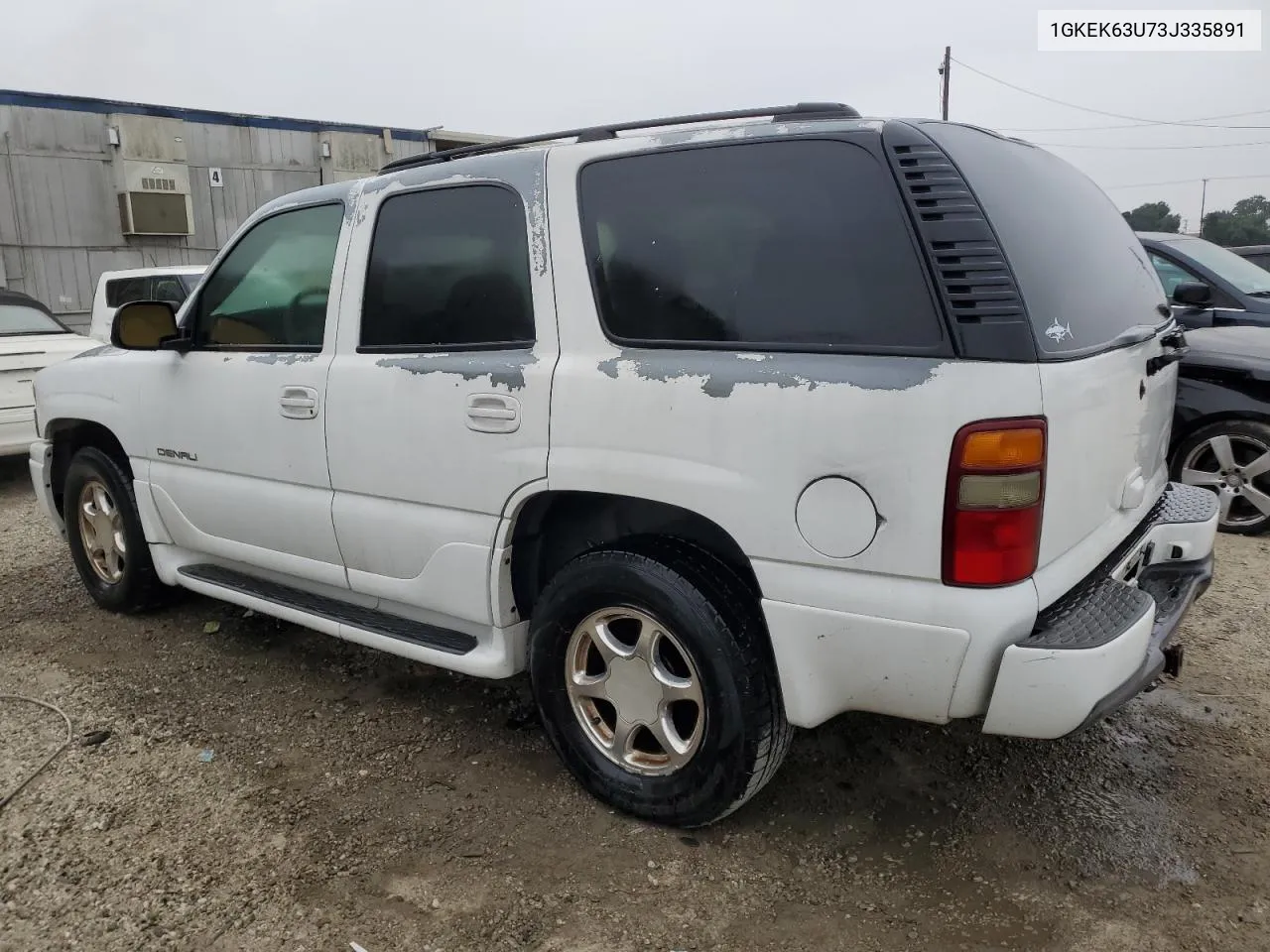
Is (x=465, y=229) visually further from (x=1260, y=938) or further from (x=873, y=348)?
(x=1260, y=938)

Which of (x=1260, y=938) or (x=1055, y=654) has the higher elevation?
(x=1055, y=654)

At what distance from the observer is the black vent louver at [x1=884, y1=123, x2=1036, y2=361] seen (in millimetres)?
2090

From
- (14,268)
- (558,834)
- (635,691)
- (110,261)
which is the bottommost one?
(558,834)

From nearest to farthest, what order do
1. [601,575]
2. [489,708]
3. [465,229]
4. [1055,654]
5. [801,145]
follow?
[1055,654]
[801,145]
[601,575]
[465,229]
[489,708]

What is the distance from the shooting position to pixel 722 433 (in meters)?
2.36

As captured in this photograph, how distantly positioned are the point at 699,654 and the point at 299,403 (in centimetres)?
172

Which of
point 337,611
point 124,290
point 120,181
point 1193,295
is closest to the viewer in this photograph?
point 337,611

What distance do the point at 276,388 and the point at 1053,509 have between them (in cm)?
255

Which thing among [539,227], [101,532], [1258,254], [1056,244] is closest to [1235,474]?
[1258,254]

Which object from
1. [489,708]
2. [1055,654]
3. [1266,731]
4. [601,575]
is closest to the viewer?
[1055,654]

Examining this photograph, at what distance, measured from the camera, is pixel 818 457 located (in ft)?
7.29

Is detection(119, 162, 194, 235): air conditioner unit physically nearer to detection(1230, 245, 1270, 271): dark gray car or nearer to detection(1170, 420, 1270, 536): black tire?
detection(1230, 245, 1270, 271): dark gray car

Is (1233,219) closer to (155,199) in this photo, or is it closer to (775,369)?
(155,199)

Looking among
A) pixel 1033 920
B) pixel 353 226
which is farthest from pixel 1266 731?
pixel 353 226
